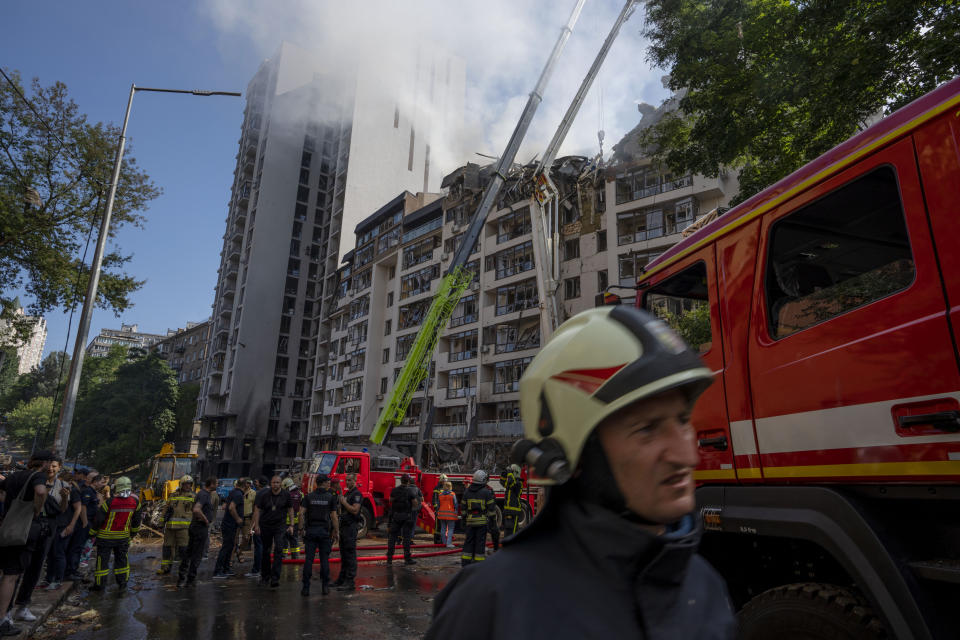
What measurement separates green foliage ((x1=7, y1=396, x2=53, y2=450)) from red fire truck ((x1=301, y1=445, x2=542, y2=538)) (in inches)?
2806

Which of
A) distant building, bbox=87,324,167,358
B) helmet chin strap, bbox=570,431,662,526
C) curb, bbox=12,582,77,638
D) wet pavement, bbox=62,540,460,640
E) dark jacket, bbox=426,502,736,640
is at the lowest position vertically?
wet pavement, bbox=62,540,460,640

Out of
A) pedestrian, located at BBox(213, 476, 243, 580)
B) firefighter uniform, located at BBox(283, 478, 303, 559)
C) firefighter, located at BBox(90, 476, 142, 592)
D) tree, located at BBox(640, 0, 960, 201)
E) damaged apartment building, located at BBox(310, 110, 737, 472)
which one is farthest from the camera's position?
damaged apartment building, located at BBox(310, 110, 737, 472)

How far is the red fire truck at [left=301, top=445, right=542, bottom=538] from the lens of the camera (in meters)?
16.3

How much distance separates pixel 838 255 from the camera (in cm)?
288

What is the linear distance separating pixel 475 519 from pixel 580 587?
31.3 feet

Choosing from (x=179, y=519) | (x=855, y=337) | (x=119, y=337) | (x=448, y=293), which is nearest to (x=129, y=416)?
(x=448, y=293)

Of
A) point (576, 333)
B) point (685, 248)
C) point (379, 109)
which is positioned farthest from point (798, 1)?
point (379, 109)

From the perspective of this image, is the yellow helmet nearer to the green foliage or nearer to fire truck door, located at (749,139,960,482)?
fire truck door, located at (749,139,960,482)

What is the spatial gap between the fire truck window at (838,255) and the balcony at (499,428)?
29953mm

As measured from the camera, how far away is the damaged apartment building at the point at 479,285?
107 feet

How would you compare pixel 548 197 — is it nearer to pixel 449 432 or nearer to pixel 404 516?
pixel 404 516

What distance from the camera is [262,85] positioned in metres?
72.4

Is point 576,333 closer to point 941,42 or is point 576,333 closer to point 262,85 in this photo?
point 941,42

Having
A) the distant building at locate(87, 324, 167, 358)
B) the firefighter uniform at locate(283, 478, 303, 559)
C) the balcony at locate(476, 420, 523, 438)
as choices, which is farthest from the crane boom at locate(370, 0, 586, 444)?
the distant building at locate(87, 324, 167, 358)
